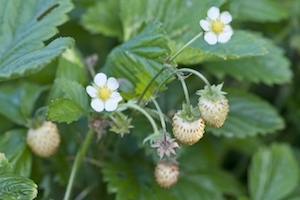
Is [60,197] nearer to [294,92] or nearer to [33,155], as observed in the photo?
[33,155]

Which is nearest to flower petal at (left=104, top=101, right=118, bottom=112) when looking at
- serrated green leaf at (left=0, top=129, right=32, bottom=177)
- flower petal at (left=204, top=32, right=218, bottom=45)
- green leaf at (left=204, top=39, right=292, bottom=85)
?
flower petal at (left=204, top=32, right=218, bottom=45)

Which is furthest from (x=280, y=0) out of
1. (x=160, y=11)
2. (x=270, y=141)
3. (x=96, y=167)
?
(x=96, y=167)

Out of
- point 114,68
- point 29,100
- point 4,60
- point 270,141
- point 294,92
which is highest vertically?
point 4,60

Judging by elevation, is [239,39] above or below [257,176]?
above

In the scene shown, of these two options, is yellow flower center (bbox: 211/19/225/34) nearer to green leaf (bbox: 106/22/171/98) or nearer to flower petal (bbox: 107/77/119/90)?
green leaf (bbox: 106/22/171/98)

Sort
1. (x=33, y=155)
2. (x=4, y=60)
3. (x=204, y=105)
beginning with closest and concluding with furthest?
1. (x=204, y=105)
2. (x=4, y=60)
3. (x=33, y=155)

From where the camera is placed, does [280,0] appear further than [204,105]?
Yes
